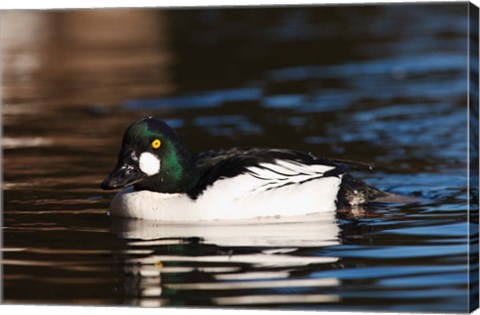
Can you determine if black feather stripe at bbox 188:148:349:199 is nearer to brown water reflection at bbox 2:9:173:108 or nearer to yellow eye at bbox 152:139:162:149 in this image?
yellow eye at bbox 152:139:162:149

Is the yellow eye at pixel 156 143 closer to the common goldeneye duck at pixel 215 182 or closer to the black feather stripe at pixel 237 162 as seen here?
the common goldeneye duck at pixel 215 182

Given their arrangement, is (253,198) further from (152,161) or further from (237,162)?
(152,161)

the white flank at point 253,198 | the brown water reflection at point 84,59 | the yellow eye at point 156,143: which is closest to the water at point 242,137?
the brown water reflection at point 84,59

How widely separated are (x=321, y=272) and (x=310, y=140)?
19.9 ft

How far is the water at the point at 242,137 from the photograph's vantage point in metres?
10.1

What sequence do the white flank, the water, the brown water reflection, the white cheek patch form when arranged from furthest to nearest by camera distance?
the brown water reflection, the white cheek patch, the white flank, the water

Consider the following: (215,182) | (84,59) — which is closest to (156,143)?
(215,182)

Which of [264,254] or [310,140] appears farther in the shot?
[310,140]

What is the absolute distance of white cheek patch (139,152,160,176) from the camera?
12.2 meters

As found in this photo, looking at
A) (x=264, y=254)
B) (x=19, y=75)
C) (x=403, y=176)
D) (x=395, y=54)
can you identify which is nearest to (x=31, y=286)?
(x=264, y=254)

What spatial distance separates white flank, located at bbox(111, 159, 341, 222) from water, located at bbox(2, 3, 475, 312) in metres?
0.15

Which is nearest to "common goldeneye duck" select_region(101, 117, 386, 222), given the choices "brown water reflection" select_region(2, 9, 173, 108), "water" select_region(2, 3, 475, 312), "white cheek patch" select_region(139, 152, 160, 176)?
"white cheek patch" select_region(139, 152, 160, 176)

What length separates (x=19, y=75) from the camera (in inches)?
761

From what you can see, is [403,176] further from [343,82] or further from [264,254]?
[343,82]
